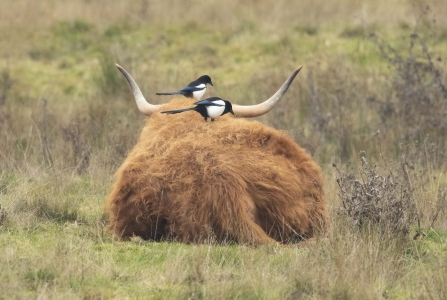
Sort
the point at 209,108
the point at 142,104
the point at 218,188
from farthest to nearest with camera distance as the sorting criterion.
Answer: the point at 142,104
the point at 209,108
the point at 218,188

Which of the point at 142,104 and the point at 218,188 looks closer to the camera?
the point at 218,188

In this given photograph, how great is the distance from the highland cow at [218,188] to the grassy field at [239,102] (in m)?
0.16

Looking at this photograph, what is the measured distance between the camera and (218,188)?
5.24 metres

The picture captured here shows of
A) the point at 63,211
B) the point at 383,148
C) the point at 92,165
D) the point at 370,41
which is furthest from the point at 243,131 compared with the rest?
the point at 370,41

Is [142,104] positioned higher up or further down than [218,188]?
higher up

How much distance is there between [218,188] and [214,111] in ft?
2.47

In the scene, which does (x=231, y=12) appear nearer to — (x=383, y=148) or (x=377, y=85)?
(x=377, y=85)

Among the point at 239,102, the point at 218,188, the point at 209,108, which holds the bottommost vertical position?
the point at 239,102

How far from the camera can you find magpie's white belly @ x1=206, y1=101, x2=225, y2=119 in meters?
5.77

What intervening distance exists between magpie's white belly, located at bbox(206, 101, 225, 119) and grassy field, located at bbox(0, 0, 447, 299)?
94cm

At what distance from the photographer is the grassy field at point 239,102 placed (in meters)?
4.73

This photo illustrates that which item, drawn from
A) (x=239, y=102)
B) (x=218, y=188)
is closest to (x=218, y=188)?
(x=218, y=188)

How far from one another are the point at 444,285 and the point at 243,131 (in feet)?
5.79

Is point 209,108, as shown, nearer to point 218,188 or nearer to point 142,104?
point 218,188
